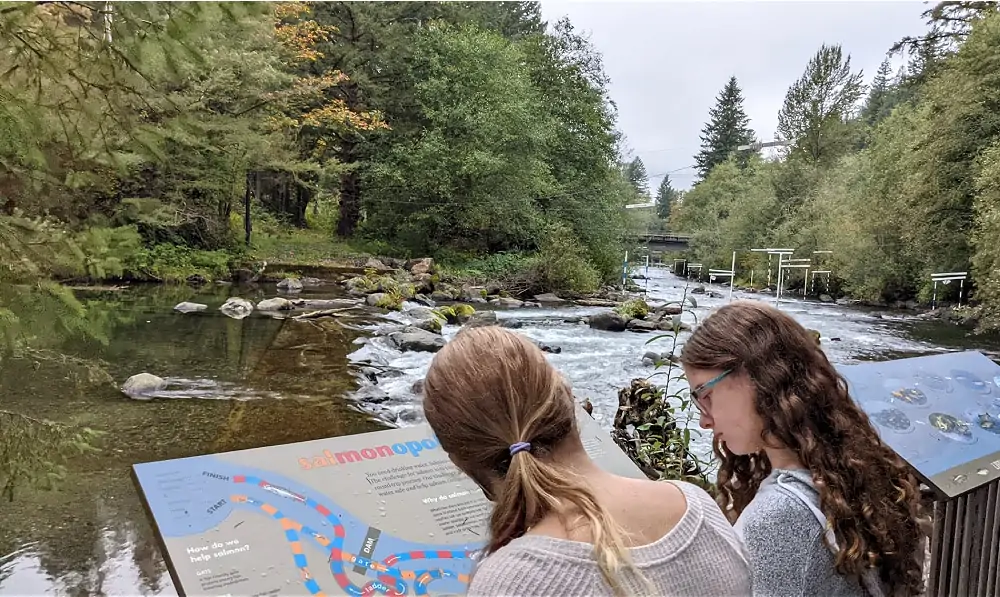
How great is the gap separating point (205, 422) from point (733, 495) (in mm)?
4921

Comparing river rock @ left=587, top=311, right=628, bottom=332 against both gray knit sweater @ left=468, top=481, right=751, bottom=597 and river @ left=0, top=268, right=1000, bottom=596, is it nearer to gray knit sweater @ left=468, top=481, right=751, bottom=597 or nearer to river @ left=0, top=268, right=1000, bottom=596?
river @ left=0, top=268, right=1000, bottom=596

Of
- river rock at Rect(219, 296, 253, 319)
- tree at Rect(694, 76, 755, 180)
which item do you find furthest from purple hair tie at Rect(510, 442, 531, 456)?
tree at Rect(694, 76, 755, 180)

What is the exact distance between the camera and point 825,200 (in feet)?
67.5

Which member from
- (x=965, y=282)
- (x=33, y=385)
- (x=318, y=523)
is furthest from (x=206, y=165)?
(x=965, y=282)

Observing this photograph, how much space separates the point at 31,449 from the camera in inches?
86.0

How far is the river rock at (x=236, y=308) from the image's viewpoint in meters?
10.7

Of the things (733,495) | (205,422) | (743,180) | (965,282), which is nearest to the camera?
(733,495)

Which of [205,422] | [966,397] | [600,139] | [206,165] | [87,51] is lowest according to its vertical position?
[205,422]

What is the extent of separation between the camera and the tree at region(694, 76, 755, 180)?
38594mm

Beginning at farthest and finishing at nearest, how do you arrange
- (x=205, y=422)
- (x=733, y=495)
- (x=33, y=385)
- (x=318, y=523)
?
(x=33, y=385) < (x=205, y=422) < (x=733, y=495) < (x=318, y=523)

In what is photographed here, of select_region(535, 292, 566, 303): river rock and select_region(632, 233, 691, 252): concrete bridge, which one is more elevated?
select_region(632, 233, 691, 252): concrete bridge

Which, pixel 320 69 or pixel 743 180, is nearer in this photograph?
pixel 320 69

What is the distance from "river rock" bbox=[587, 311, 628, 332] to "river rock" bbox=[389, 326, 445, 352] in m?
3.71

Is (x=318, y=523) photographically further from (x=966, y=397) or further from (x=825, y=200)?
(x=825, y=200)
